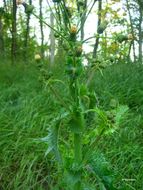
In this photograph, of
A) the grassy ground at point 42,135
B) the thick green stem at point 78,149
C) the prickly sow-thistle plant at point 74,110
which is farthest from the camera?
the grassy ground at point 42,135

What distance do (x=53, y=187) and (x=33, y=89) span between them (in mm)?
2261

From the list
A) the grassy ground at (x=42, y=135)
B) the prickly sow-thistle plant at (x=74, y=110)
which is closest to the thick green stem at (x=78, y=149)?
the prickly sow-thistle plant at (x=74, y=110)

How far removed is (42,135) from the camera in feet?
15.4

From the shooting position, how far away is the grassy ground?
13.7 ft

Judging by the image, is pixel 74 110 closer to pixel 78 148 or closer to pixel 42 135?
pixel 78 148

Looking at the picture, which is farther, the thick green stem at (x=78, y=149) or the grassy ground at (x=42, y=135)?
the grassy ground at (x=42, y=135)

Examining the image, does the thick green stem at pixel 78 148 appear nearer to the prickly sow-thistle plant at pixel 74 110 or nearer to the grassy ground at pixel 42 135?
the prickly sow-thistle plant at pixel 74 110

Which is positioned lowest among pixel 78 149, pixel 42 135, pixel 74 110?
pixel 42 135

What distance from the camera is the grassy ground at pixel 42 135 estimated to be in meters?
4.17

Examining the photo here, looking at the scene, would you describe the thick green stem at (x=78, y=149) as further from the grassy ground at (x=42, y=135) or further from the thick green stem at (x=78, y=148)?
the grassy ground at (x=42, y=135)

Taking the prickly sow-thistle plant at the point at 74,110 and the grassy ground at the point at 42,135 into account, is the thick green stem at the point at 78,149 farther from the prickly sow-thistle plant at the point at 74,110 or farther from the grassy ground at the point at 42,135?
the grassy ground at the point at 42,135

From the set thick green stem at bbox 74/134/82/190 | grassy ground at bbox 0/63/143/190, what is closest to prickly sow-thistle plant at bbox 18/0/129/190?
thick green stem at bbox 74/134/82/190

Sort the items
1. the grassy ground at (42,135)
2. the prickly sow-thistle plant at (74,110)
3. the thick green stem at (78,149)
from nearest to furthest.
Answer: the prickly sow-thistle plant at (74,110), the thick green stem at (78,149), the grassy ground at (42,135)

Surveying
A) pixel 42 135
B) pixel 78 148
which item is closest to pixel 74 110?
pixel 78 148
